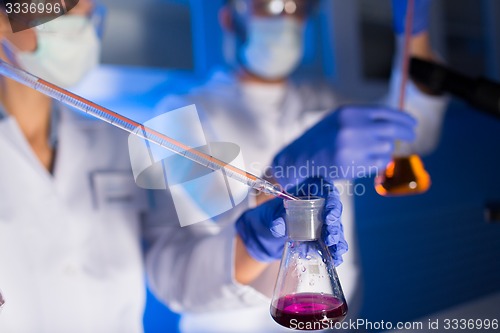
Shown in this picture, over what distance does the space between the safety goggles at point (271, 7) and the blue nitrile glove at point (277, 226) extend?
808 millimetres

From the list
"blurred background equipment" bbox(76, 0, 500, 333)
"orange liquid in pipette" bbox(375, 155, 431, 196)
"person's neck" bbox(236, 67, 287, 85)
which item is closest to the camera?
"orange liquid in pipette" bbox(375, 155, 431, 196)

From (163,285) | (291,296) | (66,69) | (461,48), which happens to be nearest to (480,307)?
(291,296)

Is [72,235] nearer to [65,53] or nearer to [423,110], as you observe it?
[65,53]

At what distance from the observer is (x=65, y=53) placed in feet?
3.71

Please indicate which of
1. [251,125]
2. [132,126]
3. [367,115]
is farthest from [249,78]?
[132,126]

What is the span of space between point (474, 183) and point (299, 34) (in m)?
1.41

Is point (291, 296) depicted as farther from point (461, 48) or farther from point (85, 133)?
point (461, 48)

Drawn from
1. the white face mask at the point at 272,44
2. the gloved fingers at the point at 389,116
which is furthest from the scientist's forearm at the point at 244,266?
the white face mask at the point at 272,44

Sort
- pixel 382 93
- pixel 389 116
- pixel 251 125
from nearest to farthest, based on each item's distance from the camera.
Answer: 1. pixel 389 116
2. pixel 251 125
3. pixel 382 93

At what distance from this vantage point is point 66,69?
45.2 inches

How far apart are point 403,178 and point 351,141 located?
21 cm

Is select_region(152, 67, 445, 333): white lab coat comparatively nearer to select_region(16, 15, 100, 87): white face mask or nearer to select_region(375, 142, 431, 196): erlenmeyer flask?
select_region(375, 142, 431, 196): erlenmeyer flask

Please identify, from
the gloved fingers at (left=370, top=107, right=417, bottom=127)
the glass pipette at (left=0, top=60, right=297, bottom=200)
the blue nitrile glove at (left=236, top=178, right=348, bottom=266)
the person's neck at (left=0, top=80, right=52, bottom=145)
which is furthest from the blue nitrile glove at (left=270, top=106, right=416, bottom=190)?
the person's neck at (left=0, top=80, right=52, bottom=145)

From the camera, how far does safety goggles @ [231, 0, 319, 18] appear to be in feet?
5.02
